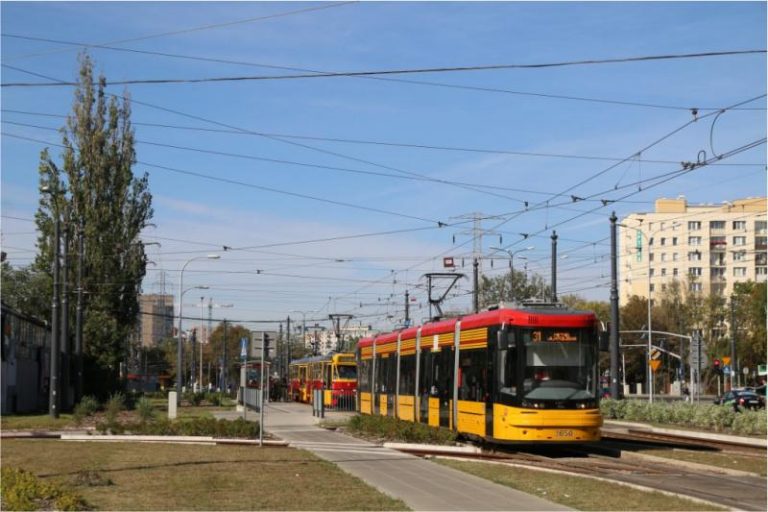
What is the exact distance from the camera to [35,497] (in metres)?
12.7

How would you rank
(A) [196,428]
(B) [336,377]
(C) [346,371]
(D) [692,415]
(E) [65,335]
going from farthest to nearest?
(B) [336,377] → (C) [346,371] → (E) [65,335] → (D) [692,415] → (A) [196,428]

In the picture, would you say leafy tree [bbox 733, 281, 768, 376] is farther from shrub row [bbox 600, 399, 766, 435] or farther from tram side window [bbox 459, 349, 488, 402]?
tram side window [bbox 459, 349, 488, 402]

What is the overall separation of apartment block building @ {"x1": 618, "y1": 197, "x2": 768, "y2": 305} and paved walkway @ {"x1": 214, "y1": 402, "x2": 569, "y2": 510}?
10991 centimetres

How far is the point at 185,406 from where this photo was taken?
5678cm

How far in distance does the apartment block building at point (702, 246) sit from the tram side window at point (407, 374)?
10058 centimetres

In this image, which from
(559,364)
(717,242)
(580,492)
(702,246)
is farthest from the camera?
(702,246)

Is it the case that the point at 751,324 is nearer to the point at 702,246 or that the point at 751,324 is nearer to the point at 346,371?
the point at 702,246

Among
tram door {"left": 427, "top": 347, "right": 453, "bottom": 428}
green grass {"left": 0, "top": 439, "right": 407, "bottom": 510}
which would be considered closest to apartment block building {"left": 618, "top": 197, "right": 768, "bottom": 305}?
tram door {"left": 427, "top": 347, "right": 453, "bottom": 428}

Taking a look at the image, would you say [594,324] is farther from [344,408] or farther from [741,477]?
[344,408]

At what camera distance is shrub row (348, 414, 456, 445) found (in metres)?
25.5

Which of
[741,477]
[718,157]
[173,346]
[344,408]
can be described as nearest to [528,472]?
[741,477]

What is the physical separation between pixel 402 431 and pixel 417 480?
9.40m

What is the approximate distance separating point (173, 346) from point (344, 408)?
85.6 metres

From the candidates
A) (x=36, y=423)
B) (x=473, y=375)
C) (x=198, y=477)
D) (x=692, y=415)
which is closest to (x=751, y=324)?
(x=692, y=415)
